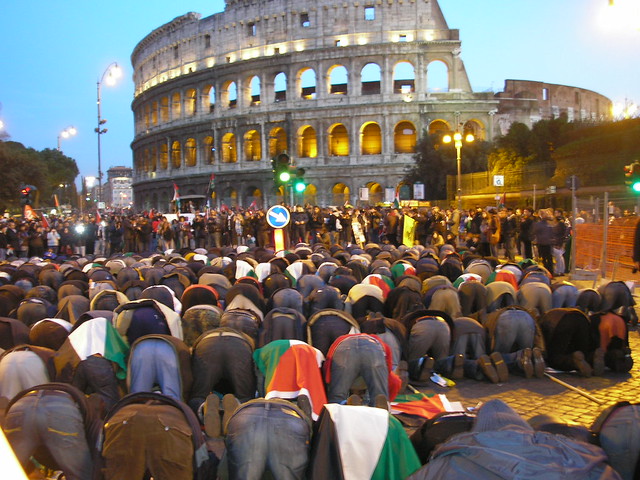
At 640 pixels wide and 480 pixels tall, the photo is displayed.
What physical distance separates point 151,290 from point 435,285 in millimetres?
4456

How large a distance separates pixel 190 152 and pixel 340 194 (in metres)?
18.9

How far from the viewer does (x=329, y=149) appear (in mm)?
53562

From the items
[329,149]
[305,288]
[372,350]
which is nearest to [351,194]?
[329,149]

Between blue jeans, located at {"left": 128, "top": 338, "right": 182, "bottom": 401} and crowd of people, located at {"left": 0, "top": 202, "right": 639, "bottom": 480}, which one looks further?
blue jeans, located at {"left": 128, "top": 338, "right": 182, "bottom": 401}

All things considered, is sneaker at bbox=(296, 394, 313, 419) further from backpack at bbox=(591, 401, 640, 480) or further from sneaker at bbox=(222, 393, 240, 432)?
backpack at bbox=(591, 401, 640, 480)

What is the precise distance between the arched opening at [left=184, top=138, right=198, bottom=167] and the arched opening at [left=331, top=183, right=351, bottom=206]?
1624 cm

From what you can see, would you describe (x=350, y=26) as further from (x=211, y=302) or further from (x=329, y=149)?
(x=211, y=302)

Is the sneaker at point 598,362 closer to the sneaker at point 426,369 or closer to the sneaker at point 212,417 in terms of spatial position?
the sneaker at point 426,369

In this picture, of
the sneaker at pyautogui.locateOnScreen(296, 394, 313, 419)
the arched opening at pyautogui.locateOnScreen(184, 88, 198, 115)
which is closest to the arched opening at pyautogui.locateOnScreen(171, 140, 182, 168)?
the arched opening at pyautogui.locateOnScreen(184, 88, 198, 115)

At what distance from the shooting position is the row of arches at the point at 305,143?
5262cm

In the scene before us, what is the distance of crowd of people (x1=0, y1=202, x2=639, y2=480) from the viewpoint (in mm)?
4086

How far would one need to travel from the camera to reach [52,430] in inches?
172

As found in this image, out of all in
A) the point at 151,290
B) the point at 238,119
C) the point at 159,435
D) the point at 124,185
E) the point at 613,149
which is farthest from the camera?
the point at 124,185

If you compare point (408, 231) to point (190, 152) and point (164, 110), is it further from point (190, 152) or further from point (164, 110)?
point (164, 110)
